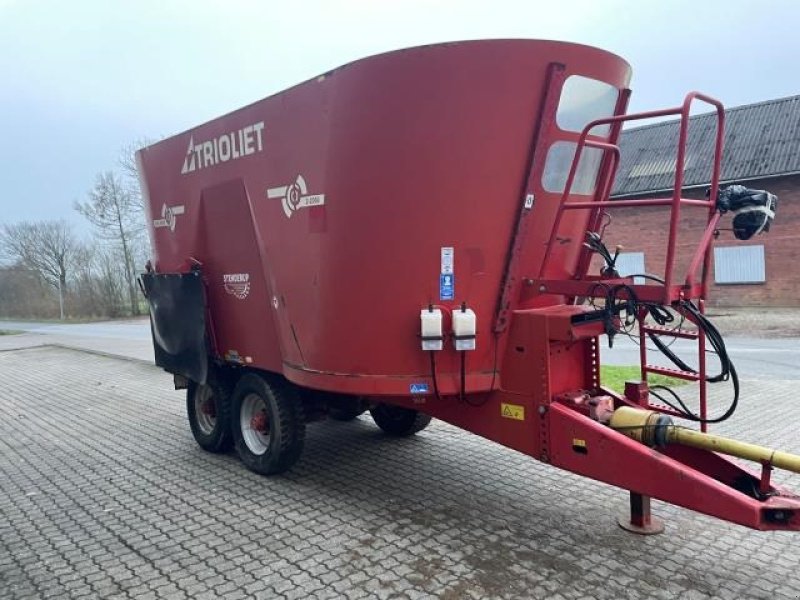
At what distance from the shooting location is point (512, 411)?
12.7 feet

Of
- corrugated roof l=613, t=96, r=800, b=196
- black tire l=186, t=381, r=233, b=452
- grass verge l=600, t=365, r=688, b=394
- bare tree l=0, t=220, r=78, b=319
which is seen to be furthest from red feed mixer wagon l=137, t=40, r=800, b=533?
bare tree l=0, t=220, r=78, b=319

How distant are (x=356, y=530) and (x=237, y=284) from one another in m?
2.19

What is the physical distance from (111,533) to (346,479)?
66.8 inches

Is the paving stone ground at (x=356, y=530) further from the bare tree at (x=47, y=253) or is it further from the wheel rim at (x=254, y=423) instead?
the bare tree at (x=47, y=253)

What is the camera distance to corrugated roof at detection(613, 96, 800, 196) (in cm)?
2020

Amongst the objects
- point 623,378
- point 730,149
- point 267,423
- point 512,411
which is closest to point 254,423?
point 267,423

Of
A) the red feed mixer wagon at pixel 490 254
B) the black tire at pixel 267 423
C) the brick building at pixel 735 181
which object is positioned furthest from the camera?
the brick building at pixel 735 181

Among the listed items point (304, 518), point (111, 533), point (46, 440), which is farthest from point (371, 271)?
point (46, 440)

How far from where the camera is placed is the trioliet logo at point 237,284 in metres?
4.98

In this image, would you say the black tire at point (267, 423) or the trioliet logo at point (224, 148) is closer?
the trioliet logo at point (224, 148)

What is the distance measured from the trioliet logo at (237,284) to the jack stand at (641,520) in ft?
10.3

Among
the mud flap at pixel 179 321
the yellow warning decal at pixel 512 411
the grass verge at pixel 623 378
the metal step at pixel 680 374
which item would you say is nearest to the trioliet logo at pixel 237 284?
the mud flap at pixel 179 321

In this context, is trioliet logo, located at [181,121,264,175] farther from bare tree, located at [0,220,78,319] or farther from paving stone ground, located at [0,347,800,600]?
bare tree, located at [0,220,78,319]

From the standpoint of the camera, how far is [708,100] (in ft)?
11.2
